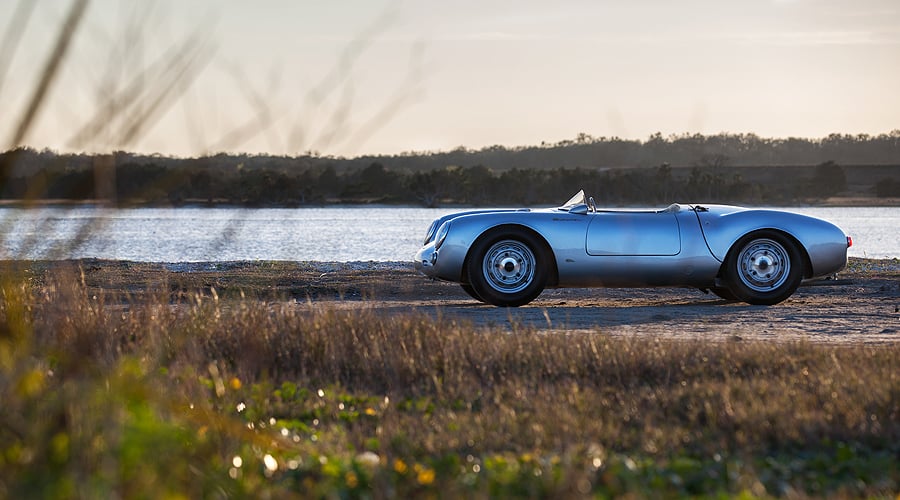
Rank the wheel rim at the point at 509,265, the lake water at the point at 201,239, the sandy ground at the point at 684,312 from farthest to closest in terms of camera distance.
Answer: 1. the wheel rim at the point at 509,265
2. the sandy ground at the point at 684,312
3. the lake water at the point at 201,239

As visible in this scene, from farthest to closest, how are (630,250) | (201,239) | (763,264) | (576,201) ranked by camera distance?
(201,239) < (576,201) < (763,264) < (630,250)

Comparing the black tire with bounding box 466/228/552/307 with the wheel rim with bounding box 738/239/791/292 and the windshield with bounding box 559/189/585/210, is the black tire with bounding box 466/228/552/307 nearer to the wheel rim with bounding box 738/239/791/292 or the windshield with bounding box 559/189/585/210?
the windshield with bounding box 559/189/585/210

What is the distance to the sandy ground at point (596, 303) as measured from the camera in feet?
31.5

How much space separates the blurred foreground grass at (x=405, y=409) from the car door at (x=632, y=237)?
3.30 m

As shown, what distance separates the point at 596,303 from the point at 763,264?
2206mm

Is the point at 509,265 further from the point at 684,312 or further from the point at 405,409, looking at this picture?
the point at 405,409

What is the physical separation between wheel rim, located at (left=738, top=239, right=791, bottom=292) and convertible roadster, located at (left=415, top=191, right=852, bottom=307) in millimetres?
11

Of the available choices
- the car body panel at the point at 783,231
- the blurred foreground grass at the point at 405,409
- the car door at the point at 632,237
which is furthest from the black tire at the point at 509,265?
the blurred foreground grass at the point at 405,409

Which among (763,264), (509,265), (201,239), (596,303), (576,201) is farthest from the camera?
(201,239)

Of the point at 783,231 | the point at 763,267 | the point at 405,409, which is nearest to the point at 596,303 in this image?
the point at 763,267

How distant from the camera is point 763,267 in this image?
38.4ft

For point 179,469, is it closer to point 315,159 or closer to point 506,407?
point 315,159

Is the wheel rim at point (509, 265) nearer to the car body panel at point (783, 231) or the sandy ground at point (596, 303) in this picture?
the sandy ground at point (596, 303)

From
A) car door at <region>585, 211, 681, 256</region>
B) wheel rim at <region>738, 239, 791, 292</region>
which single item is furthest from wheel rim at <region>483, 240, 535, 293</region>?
wheel rim at <region>738, 239, 791, 292</region>
